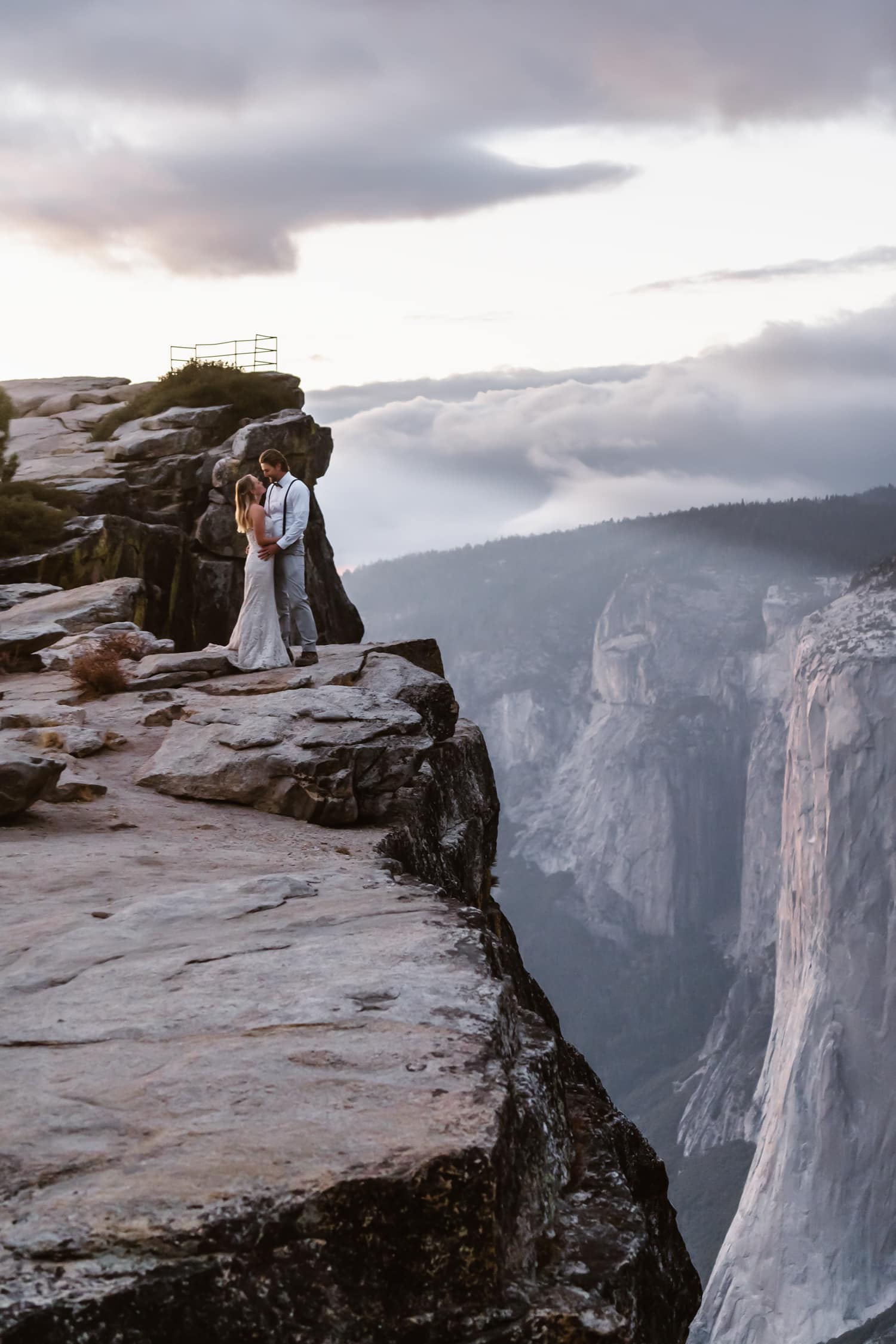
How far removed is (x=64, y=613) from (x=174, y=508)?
12173 millimetres

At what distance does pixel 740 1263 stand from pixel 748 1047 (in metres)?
50.0

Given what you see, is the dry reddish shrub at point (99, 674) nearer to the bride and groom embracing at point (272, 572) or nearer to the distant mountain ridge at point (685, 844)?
the bride and groom embracing at point (272, 572)

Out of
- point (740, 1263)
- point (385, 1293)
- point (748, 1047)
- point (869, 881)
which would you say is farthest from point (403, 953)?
point (748, 1047)

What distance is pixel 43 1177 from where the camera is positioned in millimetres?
3730

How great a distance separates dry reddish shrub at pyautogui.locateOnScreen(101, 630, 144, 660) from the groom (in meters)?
2.37

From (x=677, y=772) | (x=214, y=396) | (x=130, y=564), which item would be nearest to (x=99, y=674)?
(x=130, y=564)

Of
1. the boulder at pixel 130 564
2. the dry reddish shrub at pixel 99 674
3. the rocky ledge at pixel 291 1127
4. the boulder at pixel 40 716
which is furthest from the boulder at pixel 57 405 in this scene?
the rocky ledge at pixel 291 1127

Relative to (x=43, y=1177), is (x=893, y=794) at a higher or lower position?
lower

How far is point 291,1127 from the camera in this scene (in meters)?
3.95

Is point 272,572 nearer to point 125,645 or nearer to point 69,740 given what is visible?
point 125,645

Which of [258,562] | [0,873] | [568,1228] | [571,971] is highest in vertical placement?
[258,562]

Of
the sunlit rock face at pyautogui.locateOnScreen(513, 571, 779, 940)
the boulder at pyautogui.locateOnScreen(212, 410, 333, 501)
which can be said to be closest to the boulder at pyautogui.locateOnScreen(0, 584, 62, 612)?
the boulder at pyautogui.locateOnScreen(212, 410, 333, 501)

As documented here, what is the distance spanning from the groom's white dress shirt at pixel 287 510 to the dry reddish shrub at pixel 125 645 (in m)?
2.81

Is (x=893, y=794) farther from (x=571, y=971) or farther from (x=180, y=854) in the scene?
(x=571, y=971)
